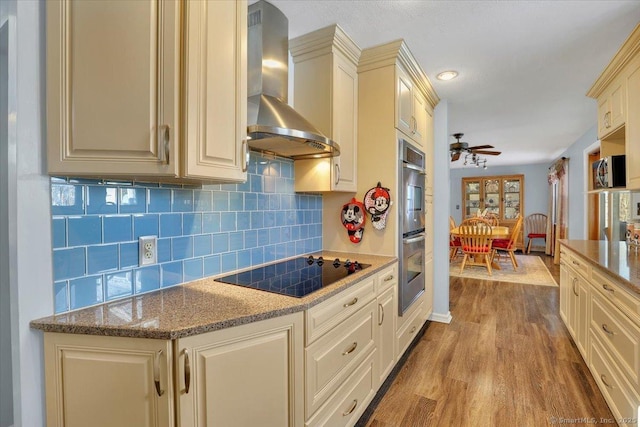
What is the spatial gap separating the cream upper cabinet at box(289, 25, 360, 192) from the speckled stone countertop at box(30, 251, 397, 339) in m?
0.86

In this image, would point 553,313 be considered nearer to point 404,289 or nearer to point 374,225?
point 404,289

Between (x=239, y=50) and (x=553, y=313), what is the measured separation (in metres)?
4.00

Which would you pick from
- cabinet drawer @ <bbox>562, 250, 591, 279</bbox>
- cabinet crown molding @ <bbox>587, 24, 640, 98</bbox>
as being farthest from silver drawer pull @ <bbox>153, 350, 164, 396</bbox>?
cabinet crown molding @ <bbox>587, 24, 640, 98</bbox>

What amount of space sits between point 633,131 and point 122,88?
2.95 m

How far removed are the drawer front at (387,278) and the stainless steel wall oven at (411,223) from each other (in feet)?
0.31

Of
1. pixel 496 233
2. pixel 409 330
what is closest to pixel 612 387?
pixel 409 330

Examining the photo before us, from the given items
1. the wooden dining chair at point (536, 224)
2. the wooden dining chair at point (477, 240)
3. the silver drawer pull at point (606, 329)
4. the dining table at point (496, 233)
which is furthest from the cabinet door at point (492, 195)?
the silver drawer pull at point (606, 329)

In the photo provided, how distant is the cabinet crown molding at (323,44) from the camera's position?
6.21ft

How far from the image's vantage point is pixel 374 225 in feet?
7.13

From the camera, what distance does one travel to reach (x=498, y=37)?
6.33 ft

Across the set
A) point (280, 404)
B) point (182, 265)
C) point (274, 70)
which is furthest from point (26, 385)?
point (274, 70)

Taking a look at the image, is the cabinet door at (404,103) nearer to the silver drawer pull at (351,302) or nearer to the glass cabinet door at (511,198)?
the silver drawer pull at (351,302)

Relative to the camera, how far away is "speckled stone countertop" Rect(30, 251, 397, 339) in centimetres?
94

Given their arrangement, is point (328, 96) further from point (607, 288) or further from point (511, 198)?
point (511, 198)
